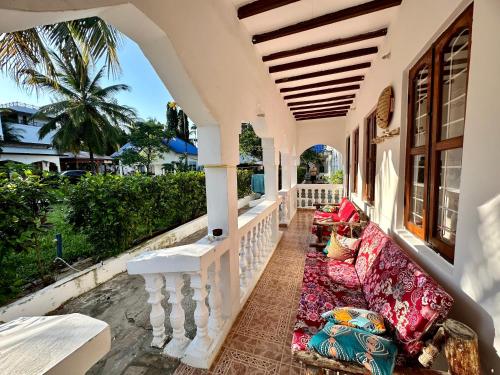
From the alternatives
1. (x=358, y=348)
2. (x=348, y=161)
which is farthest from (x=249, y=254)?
(x=348, y=161)

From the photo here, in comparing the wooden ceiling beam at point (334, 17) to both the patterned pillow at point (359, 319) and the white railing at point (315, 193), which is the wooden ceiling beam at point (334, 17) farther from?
the white railing at point (315, 193)

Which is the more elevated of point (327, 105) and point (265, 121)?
point (327, 105)

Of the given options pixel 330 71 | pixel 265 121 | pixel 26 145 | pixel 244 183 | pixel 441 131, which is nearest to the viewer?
pixel 441 131

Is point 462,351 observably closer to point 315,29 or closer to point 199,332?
point 199,332

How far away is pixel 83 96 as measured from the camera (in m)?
11.4

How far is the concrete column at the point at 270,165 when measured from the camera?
4.23m

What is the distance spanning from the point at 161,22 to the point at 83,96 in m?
13.4

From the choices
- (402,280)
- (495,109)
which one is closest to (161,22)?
(495,109)

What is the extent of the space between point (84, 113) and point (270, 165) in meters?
11.8

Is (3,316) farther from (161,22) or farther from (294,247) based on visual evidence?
(294,247)

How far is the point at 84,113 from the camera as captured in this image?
1136 cm

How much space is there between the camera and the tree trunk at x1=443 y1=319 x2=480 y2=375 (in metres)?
Answer: 1.00

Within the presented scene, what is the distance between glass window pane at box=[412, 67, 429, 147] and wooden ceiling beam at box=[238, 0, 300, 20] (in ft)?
4.69

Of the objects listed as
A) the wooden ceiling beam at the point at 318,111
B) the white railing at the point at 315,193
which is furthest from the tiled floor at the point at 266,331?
the wooden ceiling beam at the point at 318,111
